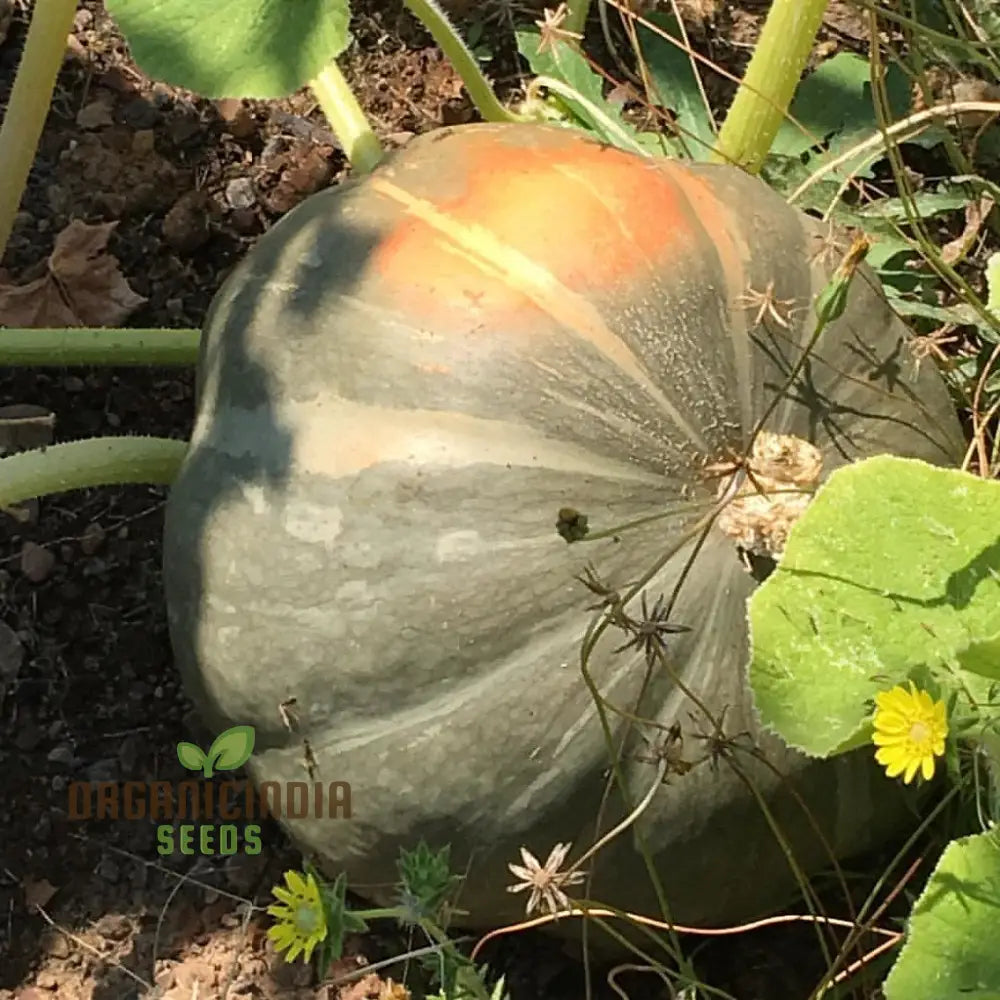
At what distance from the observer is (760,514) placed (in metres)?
1.43

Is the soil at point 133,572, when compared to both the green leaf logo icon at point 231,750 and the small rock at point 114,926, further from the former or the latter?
the green leaf logo icon at point 231,750

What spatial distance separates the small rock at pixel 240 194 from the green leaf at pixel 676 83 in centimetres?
61

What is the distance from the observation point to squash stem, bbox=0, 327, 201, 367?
6.17 feet

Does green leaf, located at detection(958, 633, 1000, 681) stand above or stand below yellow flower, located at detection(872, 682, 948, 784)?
above

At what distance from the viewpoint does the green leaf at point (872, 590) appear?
1.37m

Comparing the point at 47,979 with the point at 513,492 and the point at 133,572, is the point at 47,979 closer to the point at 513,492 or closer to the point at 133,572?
the point at 133,572

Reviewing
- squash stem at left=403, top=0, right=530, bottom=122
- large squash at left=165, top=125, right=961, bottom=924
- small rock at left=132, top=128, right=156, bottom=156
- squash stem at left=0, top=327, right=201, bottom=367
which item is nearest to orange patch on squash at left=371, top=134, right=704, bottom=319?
large squash at left=165, top=125, right=961, bottom=924

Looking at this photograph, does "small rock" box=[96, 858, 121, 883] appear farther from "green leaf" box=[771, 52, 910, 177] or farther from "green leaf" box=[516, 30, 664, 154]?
"green leaf" box=[771, 52, 910, 177]

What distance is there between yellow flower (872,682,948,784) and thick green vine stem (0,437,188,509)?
34.2 inches

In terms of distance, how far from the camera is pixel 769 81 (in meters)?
1.82

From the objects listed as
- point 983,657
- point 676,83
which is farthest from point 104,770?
point 676,83

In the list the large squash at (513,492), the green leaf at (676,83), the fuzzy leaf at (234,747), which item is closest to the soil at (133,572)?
the green leaf at (676,83)

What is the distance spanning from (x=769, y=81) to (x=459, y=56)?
1.25 feet

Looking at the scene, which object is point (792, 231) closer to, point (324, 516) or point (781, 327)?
point (781, 327)
